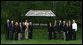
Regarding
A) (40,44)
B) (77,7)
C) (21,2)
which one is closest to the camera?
(40,44)

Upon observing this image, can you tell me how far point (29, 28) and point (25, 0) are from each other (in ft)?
42.9

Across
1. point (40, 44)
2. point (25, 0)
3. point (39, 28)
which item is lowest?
point (40, 44)

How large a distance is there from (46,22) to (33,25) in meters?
1.86

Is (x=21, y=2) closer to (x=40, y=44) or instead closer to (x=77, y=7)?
(x=77, y=7)

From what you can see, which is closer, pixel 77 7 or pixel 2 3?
pixel 2 3

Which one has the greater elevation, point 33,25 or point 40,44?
point 33,25

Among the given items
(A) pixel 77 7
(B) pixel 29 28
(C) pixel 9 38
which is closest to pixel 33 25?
(B) pixel 29 28

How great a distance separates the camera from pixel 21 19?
807cm

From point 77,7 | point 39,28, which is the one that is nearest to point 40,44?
point 39,28

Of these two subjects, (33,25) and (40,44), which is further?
(40,44)

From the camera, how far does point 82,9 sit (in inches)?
993

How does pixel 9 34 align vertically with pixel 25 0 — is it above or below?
below

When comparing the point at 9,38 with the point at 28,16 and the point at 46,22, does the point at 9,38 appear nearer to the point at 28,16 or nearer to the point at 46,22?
the point at 46,22

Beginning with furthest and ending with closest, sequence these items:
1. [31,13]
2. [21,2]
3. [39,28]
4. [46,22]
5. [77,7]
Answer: [77,7], [21,2], [46,22], [39,28], [31,13]
